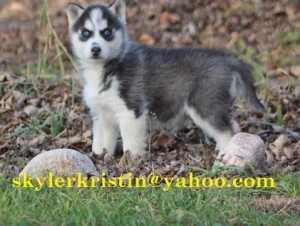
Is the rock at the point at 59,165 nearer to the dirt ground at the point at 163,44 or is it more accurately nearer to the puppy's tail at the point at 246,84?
the dirt ground at the point at 163,44

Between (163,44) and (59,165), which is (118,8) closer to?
(59,165)

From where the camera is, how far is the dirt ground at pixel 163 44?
25.2 feet

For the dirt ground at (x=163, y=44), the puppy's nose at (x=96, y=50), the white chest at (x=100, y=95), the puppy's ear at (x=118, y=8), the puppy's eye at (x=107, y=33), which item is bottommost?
the dirt ground at (x=163, y=44)

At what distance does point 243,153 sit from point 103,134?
184 cm

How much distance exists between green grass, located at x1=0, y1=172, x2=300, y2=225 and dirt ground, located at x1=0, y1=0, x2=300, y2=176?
0.92 metres

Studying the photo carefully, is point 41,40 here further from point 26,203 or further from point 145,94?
point 26,203

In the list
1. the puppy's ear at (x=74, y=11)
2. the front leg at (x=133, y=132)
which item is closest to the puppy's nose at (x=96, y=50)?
the puppy's ear at (x=74, y=11)

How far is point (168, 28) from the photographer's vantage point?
45.9 ft

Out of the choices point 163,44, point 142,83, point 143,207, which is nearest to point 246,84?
point 142,83

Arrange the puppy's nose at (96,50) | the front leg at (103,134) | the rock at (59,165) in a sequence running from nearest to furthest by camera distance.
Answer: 1. the rock at (59,165)
2. the puppy's nose at (96,50)
3. the front leg at (103,134)

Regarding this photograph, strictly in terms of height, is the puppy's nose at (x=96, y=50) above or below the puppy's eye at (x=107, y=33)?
below

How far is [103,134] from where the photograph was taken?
7852 millimetres

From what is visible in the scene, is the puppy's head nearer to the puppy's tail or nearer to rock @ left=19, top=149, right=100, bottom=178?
the puppy's tail

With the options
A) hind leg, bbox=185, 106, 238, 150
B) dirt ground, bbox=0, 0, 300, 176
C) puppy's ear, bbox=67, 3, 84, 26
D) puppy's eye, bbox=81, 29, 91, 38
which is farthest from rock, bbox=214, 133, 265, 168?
puppy's ear, bbox=67, 3, 84, 26
